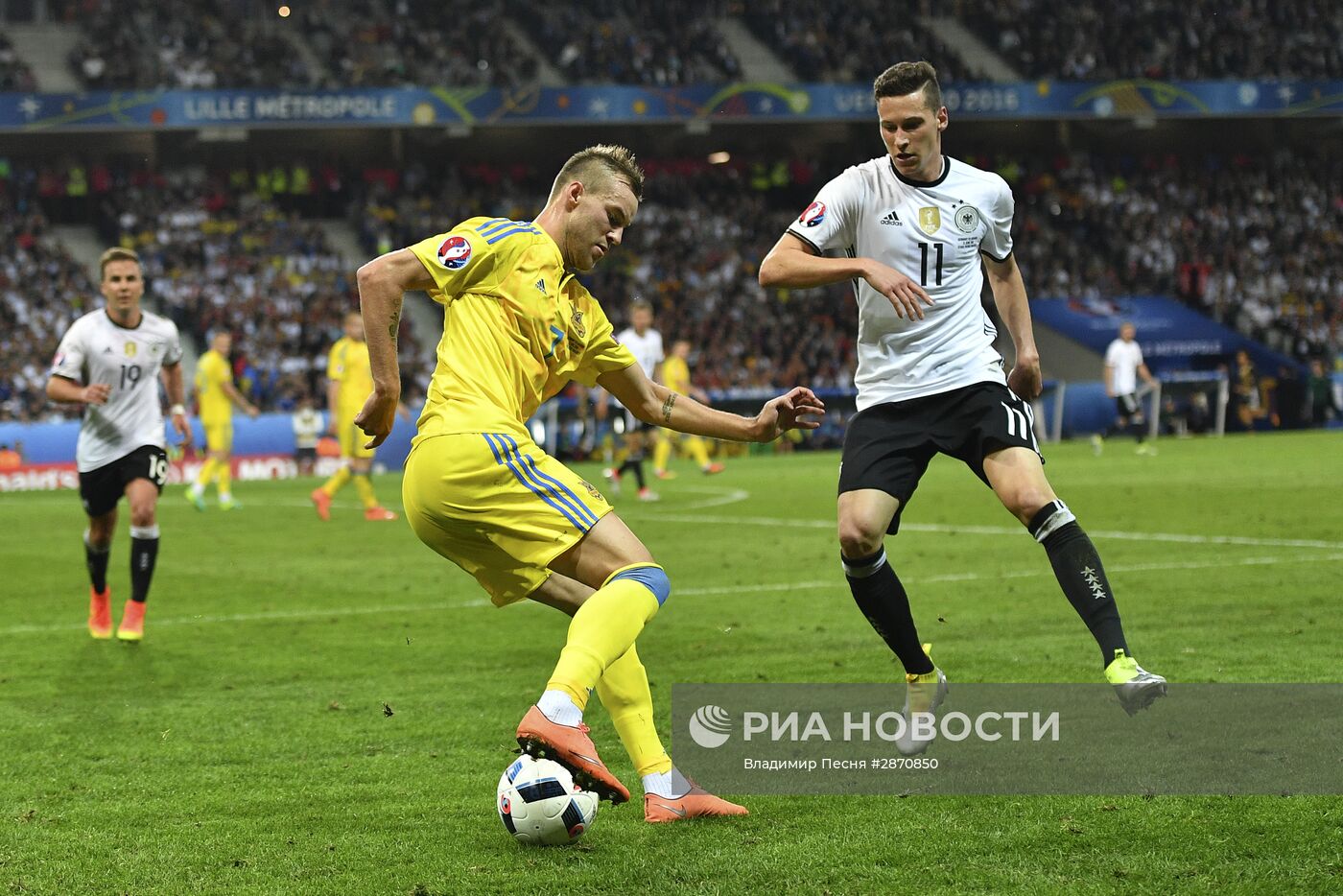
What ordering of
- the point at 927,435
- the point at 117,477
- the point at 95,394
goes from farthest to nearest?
1. the point at 117,477
2. the point at 95,394
3. the point at 927,435

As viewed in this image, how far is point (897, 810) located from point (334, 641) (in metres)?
5.14

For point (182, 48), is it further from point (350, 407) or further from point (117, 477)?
point (117, 477)

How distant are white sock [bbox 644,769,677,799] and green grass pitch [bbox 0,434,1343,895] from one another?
0.13m

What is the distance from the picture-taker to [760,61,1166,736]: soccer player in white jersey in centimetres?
582

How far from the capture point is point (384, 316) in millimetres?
4637

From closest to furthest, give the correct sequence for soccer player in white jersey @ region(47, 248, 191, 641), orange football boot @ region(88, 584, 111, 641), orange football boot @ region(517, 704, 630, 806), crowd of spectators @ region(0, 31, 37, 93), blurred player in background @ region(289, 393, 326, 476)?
orange football boot @ region(517, 704, 630, 806)
soccer player in white jersey @ region(47, 248, 191, 641)
orange football boot @ region(88, 584, 111, 641)
blurred player in background @ region(289, 393, 326, 476)
crowd of spectators @ region(0, 31, 37, 93)

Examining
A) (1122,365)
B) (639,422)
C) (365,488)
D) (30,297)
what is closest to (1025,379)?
(365,488)

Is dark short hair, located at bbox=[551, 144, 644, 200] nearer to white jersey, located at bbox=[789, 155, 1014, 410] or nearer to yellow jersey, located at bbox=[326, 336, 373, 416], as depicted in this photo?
white jersey, located at bbox=[789, 155, 1014, 410]

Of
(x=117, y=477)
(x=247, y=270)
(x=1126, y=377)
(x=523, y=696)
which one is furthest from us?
(x=247, y=270)

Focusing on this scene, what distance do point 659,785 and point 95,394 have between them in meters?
5.56

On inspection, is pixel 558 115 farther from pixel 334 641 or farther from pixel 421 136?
pixel 334 641

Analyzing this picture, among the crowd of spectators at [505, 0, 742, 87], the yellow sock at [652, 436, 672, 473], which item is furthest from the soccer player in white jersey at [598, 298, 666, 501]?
the crowd of spectators at [505, 0, 742, 87]

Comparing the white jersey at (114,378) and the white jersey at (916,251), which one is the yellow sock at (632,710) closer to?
the white jersey at (916,251)

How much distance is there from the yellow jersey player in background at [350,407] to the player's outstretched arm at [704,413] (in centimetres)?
1341
